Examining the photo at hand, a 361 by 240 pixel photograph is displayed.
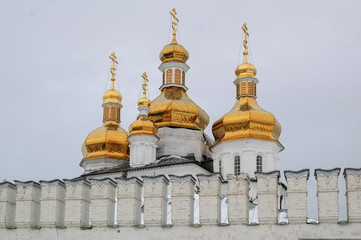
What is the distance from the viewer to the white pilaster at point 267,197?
13.8m

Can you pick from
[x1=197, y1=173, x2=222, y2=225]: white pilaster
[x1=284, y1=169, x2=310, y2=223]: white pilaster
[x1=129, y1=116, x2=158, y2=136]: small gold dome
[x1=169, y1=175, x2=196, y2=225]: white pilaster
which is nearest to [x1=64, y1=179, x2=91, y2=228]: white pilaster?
[x1=169, y1=175, x2=196, y2=225]: white pilaster

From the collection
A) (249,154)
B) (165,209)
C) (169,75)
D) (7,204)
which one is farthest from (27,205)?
(169,75)

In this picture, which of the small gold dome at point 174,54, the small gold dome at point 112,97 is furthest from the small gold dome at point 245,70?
the small gold dome at point 112,97

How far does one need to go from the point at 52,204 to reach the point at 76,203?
62 cm

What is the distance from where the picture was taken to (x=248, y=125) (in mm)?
34094

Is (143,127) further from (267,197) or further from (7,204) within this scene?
(267,197)

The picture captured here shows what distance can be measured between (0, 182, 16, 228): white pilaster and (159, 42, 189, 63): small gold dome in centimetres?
2636

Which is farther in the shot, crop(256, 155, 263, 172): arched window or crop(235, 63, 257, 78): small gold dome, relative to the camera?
crop(235, 63, 257, 78): small gold dome

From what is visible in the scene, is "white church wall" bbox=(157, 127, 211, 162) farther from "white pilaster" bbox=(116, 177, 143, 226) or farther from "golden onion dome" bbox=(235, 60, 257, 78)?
"white pilaster" bbox=(116, 177, 143, 226)

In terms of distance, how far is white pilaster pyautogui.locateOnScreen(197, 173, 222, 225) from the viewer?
14.1 metres

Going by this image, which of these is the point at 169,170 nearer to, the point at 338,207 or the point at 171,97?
the point at 171,97

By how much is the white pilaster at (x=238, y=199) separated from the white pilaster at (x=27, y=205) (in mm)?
4689

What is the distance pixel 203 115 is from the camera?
39.9m

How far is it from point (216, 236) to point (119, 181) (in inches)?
103
